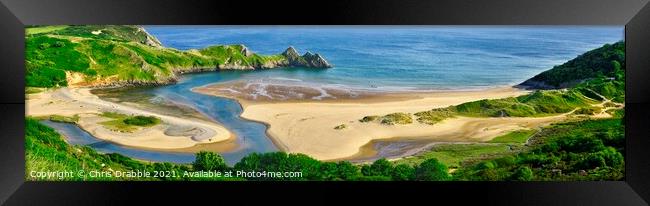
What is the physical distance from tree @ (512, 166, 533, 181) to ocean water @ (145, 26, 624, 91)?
2.38 ft

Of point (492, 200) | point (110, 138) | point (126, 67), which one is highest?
point (126, 67)

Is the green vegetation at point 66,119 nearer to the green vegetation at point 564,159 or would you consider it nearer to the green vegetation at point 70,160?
the green vegetation at point 70,160

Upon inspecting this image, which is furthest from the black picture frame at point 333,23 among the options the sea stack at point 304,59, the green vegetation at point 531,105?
the green vegetation at point 531,105

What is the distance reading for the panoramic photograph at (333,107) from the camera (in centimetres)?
744

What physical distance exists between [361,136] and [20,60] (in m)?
2.90

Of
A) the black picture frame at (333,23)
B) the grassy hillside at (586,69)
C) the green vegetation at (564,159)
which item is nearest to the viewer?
the black picture frame at (333,23)

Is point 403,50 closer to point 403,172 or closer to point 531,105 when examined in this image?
point 403,172

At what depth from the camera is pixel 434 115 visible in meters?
7.51

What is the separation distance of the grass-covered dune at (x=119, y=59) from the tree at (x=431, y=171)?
1170mm

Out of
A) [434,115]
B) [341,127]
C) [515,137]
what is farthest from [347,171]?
[515,137]

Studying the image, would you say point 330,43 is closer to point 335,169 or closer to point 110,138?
point 335,169

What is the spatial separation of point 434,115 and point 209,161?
1.92 metres

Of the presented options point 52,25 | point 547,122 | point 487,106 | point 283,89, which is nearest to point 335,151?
point 283,89

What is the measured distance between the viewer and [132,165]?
7480 millimetres
